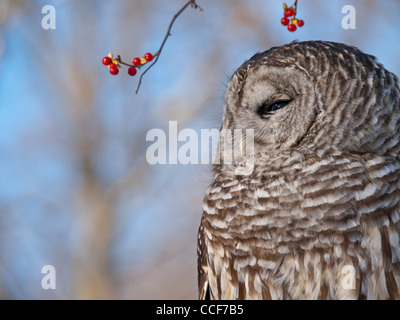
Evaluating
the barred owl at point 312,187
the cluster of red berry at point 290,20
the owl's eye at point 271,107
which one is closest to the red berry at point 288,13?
the cluster of red berry at point 290,20

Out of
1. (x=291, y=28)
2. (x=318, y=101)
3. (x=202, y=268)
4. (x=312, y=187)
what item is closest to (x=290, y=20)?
(x=291, y=28)

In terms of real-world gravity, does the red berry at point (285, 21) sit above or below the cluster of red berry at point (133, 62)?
above

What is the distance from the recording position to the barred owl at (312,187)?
2.99 meters

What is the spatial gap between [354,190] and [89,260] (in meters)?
7.70

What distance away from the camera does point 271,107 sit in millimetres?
3410

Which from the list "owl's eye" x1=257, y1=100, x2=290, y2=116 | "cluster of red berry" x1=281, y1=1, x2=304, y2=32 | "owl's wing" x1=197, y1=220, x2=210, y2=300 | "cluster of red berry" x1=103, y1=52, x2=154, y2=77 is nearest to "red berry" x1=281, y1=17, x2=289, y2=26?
"cluster of red berry" x1=281, y1=1, x2=304, y2=32

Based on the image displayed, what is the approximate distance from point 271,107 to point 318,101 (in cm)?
31

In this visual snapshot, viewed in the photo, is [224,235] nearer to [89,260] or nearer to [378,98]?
[378,98]

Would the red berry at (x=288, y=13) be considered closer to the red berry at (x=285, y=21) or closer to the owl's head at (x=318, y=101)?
the red berry at (x=285, y=21)

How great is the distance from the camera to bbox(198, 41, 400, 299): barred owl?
9.80 ft

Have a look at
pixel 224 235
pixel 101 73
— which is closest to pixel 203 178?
pixel 224 235

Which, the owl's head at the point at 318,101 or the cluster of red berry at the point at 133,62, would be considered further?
the owl's head at the point at 318,101

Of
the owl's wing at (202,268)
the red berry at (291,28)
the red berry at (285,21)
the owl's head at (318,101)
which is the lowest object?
the owl's wing at (202,268)

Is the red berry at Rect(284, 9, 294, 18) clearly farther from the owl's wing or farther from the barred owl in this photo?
the owl's wing
